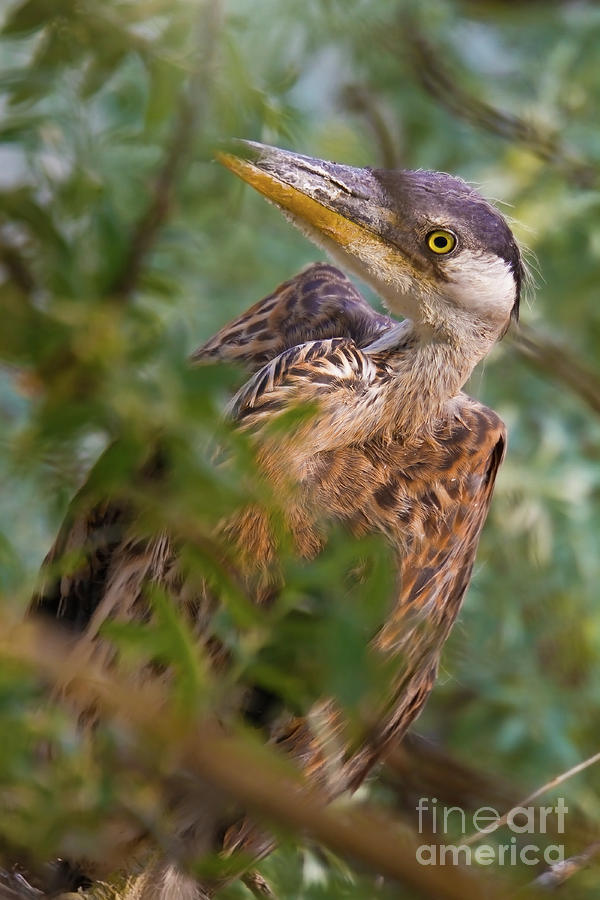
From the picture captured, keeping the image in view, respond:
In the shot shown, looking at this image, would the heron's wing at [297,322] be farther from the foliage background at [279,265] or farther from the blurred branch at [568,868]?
the blurred branch at [568,868]

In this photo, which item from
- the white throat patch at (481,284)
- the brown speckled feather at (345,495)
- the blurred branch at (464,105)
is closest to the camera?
the brown speckled feather at (345,495)

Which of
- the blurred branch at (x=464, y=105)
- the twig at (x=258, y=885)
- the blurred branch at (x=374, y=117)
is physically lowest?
the twig at (x=258, y=885)

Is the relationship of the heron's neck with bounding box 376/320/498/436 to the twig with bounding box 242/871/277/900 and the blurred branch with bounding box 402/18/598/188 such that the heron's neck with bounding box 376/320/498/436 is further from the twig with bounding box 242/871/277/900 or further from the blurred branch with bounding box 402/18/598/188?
the twig with bounding box 242/871/277/900

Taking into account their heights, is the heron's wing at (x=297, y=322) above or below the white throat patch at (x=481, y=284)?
below

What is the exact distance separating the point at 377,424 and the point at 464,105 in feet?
2.93

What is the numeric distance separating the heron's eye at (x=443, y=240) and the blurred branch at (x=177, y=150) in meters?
1.16

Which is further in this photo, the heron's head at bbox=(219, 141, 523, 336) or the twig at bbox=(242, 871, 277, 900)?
the heron's head at bbox=(219, 141, 523, 336)

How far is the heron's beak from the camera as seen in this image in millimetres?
2004

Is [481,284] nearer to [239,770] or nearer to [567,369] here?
[567,369]

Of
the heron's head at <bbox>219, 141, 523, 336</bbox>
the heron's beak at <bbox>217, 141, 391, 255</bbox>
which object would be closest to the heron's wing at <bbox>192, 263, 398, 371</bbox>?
the heron's head at <bbox>219, 141, 523, 336</bbox>

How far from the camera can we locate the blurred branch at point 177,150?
95cm

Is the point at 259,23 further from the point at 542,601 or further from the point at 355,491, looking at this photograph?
the point at 542,601

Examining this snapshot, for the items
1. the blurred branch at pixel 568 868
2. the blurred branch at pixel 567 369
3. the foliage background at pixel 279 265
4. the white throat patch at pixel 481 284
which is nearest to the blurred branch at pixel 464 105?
the foliage background at pixel 279 265

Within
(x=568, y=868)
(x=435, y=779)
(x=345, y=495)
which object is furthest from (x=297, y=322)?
(x=568, y=868)
